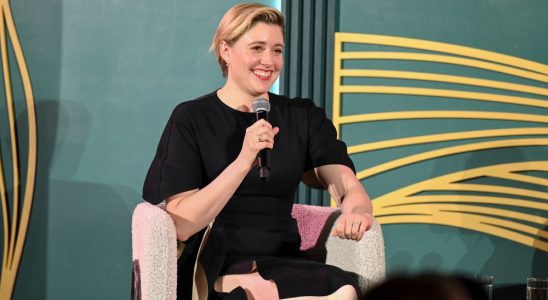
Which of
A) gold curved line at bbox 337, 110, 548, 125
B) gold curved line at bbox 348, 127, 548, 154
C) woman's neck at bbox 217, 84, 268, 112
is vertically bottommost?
gold curved line at bbox 348, 127, 548, 154

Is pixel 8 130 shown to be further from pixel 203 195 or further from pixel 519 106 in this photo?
pixel 519 106

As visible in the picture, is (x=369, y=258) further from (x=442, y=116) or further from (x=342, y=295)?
(x=442, y=116)

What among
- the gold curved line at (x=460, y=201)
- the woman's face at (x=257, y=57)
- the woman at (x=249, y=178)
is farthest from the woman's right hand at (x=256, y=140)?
the gold curved line at (x=460, y=201)

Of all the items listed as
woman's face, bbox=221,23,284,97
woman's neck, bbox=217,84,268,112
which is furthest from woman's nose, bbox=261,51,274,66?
woman's neck, bbox=217,84,268,112

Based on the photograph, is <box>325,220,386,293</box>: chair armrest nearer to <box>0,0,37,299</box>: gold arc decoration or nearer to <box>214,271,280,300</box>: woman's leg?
<box>214,271,280,300</box>: woman's leg

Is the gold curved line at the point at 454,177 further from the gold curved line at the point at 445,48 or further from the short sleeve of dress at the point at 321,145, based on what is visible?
the short sleeve of dress at the point at 321,145

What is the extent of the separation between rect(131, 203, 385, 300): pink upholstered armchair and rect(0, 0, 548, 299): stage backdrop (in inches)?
45.7

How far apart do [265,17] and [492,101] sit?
67.3 inches

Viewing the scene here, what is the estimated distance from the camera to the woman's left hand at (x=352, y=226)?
1.78 meters

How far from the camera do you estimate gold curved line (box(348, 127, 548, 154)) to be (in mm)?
3314

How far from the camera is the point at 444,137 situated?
337cm

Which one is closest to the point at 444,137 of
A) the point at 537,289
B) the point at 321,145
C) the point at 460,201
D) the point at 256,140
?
the point at 460,201

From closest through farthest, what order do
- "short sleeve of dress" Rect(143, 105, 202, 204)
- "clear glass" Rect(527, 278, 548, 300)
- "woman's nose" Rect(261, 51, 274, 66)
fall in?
"short sleeve of dress" Rect(143, 105, 202, 204) → "woman's nose" Rect(261, 51, 274, 66) → "clear glass" Rect(527, 278, 548, 300)

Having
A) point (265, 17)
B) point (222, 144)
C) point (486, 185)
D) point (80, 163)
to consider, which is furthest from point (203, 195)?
point (486, 185)
